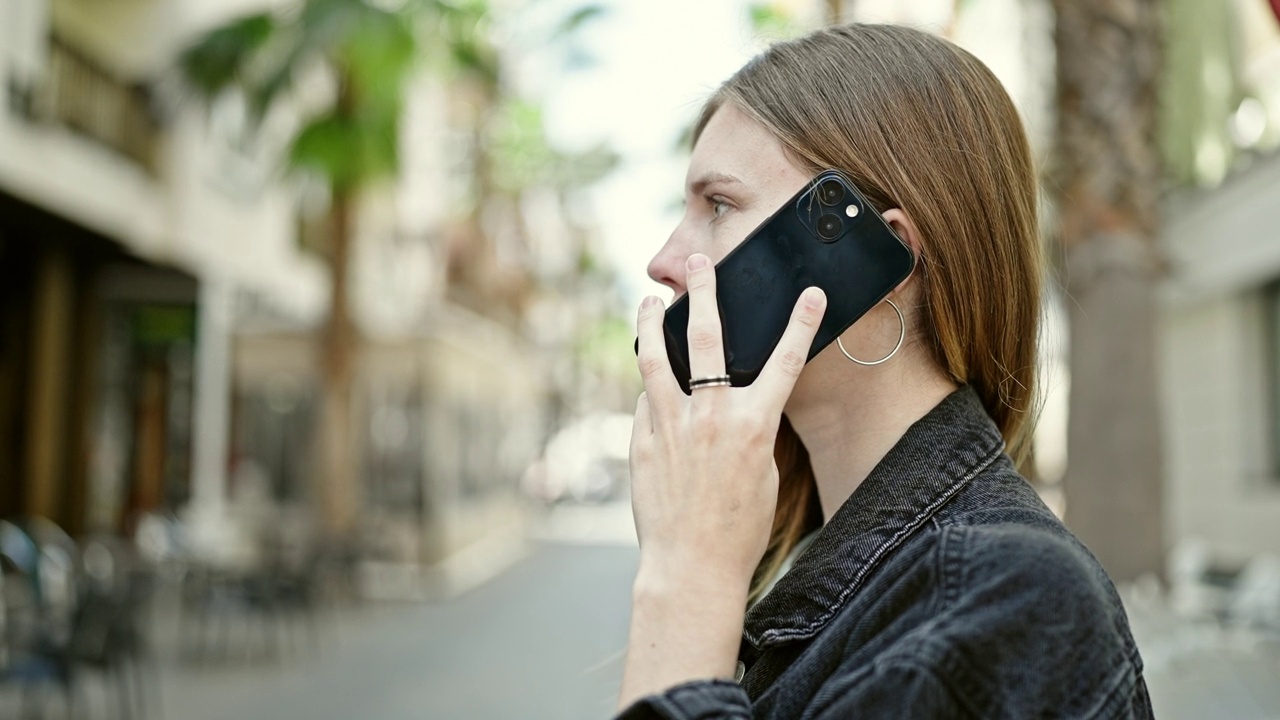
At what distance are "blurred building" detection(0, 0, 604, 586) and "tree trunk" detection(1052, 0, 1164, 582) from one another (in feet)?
23.4

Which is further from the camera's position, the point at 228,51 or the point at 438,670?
the point at 228,51

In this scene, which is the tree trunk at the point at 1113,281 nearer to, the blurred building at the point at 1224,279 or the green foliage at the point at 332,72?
the blurred building at the point at 1224,279

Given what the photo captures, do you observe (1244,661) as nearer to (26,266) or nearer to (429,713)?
(429,713)

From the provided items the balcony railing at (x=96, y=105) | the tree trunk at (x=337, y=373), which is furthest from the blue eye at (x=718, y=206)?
the tree trunk at (x=337, y=373)

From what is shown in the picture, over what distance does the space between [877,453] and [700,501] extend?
0.88 feet

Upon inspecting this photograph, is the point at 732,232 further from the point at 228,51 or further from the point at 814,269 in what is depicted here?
the point at 228,51

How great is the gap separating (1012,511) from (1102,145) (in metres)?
5.28

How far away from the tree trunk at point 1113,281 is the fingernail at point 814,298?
4948 millimetres

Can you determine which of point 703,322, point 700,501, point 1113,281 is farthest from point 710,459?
point 1113,281

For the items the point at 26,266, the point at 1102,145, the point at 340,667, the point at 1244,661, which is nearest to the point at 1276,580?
the point at 1244,661

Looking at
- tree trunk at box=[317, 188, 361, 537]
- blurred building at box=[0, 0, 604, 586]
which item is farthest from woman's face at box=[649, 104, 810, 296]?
tree trunk at box=[317, 188, 361, 537]

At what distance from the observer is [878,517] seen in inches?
46.3

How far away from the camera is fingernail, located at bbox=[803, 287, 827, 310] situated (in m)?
1.20

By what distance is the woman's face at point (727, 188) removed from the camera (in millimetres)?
1284
